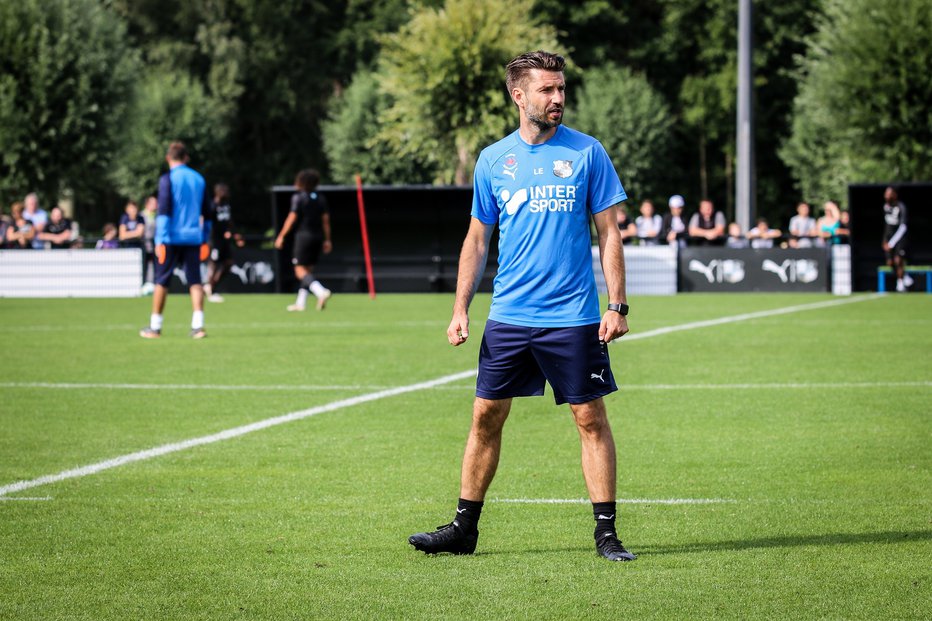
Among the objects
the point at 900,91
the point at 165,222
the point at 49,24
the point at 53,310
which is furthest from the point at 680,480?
the point at 49,24

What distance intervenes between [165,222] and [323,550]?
11.4m

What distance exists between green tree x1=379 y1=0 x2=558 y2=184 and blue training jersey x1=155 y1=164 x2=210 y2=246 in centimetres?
2820

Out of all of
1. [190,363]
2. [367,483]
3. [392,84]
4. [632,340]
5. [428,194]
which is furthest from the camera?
[392,84]

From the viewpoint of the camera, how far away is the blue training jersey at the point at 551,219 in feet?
19.3

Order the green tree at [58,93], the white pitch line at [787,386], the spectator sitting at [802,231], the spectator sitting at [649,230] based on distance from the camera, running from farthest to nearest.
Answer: the green tree at [58,93] < the spectator sitting at [802,231] < the spectator sitting at [649,230] < the white pitch line at [787,386]

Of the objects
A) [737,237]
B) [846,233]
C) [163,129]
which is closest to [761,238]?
A: [737,237]

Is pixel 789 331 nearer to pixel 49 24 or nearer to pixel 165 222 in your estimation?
pixel 165 222

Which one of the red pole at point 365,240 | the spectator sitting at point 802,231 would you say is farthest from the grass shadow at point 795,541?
the spectator sitting at point 802,231

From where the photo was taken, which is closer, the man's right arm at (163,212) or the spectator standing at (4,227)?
the man's right arm at (163,212)

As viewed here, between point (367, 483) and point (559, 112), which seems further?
point (367, 483)

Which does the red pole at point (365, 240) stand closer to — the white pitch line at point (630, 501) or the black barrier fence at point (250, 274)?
the black barrier fence at point (250, 274)

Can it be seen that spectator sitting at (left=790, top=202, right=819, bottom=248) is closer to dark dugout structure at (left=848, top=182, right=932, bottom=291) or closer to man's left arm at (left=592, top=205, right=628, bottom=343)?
dark dugout structure at (left=848, top=182, right=932, bottom=291)

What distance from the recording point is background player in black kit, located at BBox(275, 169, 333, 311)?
75.2 feet

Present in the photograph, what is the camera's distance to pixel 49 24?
42656 mm
